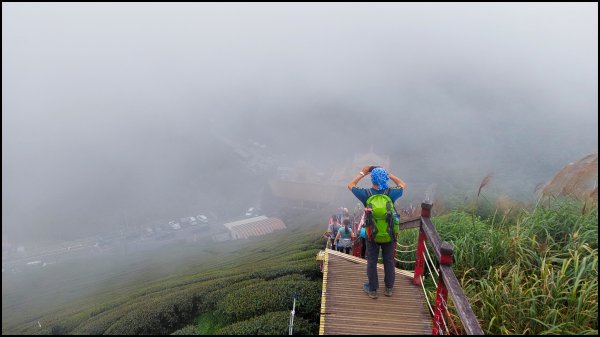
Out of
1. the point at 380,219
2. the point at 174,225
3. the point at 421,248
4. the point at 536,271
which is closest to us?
the point at 380,219

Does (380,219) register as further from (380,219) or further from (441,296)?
(441,296)

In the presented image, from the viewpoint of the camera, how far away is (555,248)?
741cm

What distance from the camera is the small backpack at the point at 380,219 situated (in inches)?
242

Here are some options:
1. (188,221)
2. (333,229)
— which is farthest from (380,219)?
(188,221)

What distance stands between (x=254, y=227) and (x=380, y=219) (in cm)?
5931

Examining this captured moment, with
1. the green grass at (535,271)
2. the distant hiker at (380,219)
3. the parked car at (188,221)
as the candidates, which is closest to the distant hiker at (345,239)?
the green grass at (535,271)

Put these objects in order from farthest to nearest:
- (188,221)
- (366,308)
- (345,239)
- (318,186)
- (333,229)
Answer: (188,221)
(318,186)
(333,229)
(345,239)
(366,308)

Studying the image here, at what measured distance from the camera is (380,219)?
6.16m

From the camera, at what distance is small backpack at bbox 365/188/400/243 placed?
6.14 m

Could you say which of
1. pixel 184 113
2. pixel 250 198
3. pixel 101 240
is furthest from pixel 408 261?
pixel 184 113

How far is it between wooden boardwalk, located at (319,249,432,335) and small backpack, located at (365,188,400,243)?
1235 mm

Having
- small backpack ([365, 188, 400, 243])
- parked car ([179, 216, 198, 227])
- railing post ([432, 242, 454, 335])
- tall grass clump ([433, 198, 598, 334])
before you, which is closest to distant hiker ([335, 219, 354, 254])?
tall grass clump ([433, 198, 598, 334])

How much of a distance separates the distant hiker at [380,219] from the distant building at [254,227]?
54.4 m

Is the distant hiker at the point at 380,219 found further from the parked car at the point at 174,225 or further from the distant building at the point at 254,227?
the parked car at the point at 174,225
